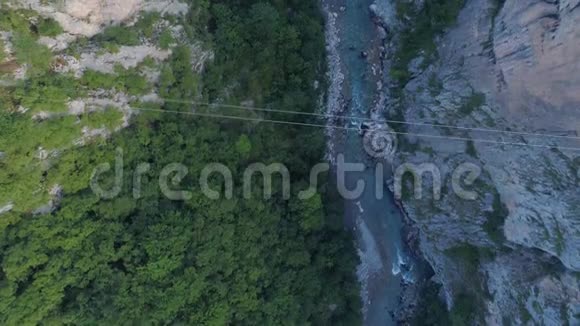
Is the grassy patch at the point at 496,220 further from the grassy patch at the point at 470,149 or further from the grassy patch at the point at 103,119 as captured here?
the grassy patch at the point at 103,119

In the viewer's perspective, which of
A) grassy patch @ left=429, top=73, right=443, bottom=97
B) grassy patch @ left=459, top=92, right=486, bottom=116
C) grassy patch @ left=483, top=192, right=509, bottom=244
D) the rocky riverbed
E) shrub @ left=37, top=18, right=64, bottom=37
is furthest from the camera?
grassy patch @ left=429, top=73, right=443, bottom=97

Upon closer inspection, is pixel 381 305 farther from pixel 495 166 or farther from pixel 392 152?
pixel 495 166

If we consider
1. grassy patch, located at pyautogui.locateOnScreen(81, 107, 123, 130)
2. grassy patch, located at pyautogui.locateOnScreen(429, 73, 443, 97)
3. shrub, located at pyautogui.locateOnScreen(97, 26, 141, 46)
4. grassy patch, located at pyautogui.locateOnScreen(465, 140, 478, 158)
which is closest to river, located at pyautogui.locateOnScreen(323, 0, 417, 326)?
grassy patch, located at pyautogui.locateOnScreen(429, 73, 443, 97)

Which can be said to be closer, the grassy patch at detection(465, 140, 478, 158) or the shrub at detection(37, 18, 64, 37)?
the shrub at detection(37, 18, 64, 37)

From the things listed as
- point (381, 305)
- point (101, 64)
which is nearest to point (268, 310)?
point (381, 305)

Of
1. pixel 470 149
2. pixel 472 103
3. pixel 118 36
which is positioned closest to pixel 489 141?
pixel 470 149

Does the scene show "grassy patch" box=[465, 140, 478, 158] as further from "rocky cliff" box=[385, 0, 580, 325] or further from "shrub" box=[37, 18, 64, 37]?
"shrub" box=[37, 18, 64, 37]
